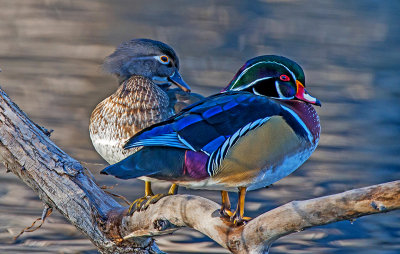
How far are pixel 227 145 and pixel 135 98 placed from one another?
86cm

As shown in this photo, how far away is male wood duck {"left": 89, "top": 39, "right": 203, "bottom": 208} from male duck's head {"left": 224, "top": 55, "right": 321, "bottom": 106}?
531 millimetres

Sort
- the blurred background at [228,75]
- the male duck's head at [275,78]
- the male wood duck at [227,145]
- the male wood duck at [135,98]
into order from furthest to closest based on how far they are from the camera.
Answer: the blurred background at [228,75] → the male wood duck at [135,98] → the male duck's head at [275,78] → the male wood duck at [227,145]

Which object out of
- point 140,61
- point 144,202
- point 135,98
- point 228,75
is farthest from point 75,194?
point 228,75

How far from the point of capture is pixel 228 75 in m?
7.84

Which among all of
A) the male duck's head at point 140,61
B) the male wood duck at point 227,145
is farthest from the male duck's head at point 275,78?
the male duck's head at point 140,61

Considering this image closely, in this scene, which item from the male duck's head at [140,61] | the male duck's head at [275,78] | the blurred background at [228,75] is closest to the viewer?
the male duck's head at [275,78]

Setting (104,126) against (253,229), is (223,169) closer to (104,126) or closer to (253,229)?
(253,229)

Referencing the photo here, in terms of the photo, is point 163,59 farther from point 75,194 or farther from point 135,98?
point 75,194

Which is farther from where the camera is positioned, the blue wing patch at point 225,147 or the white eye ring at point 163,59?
the white eye ring at point 163,59

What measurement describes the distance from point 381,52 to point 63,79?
3.66 meters

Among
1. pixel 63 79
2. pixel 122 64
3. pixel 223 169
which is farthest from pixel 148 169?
pixel 63 79

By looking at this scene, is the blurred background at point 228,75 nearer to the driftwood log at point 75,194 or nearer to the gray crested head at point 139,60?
the gray crested head at point 139,60

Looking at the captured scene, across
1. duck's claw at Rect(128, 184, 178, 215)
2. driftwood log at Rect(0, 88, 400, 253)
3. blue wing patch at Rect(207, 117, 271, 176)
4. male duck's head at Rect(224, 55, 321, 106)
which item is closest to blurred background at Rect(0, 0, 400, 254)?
driftwood log at Rect(0, 88, 400, 253)

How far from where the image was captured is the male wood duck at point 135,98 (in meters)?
3.07
